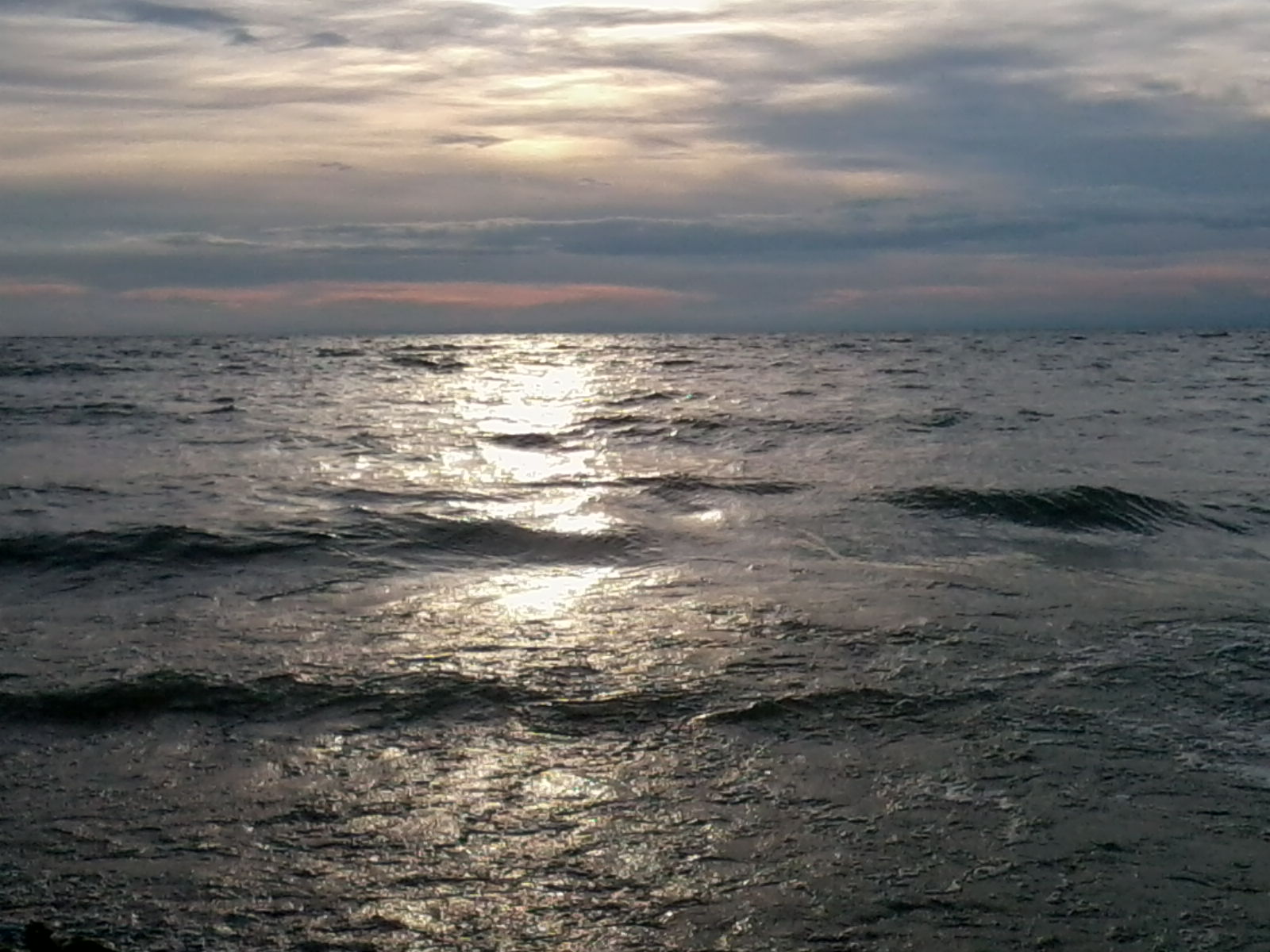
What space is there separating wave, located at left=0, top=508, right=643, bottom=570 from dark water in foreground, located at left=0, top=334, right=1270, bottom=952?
0.18 feet

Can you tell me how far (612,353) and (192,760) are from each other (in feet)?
159

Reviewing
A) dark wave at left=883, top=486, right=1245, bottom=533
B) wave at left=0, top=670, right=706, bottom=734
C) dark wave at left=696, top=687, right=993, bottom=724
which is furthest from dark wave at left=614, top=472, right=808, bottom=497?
wave at left=0, top=670, right=706, bottom=734

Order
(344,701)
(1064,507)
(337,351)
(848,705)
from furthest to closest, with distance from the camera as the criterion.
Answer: (337,351)
(1064,507)
(344,701)
(848,705)

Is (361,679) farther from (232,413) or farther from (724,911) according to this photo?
(232,413)

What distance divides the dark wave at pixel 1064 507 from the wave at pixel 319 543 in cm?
329

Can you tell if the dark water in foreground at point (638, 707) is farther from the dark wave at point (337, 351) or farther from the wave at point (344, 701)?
the dark wave at point (337, 351)

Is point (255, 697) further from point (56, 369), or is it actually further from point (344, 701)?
point (56, 369)

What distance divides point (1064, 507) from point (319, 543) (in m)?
6.89

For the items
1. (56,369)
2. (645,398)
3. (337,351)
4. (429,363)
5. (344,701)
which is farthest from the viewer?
(337,351)

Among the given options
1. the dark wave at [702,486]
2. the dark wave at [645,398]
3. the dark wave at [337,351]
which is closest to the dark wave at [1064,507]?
the dark wave at [702,486]

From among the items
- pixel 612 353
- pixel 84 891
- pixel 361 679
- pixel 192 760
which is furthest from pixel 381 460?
pixel 612 353

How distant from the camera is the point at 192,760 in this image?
17.2 feet

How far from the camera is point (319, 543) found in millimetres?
9914

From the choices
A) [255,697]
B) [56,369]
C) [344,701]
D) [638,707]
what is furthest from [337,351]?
[638,707]
